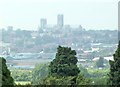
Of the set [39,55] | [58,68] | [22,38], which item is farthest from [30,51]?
[58,68]

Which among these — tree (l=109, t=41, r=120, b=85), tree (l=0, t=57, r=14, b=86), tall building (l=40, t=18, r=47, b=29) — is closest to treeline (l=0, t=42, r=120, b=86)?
tree (l=109, t=41, r=120, b=85)

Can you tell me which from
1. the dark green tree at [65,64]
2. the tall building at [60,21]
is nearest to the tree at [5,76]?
the dark green tree at [65,64]

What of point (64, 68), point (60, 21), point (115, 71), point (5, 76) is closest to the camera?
point (5, 76)

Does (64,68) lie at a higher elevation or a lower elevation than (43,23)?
A: lower

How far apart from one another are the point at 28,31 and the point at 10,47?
23.8ft

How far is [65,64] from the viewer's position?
38.3 ft

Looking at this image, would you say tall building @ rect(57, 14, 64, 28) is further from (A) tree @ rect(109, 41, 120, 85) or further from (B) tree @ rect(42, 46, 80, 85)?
(A) tree @ rect(109, 41, 120, 85)

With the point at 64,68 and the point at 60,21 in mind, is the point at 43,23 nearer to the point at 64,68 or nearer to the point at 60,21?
the point at 60,21

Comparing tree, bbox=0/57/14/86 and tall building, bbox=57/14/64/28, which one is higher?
tall building, bbox=57/14/64/28

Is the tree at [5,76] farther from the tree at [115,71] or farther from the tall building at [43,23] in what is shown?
the tall building at [43,23]

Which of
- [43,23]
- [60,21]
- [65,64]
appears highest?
[60,21]

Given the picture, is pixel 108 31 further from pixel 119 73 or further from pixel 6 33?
pixel 119 73

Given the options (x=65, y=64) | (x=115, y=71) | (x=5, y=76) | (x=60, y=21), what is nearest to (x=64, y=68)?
(x=65, y=64)

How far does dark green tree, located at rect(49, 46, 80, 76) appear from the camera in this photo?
Answer: 1155cm
